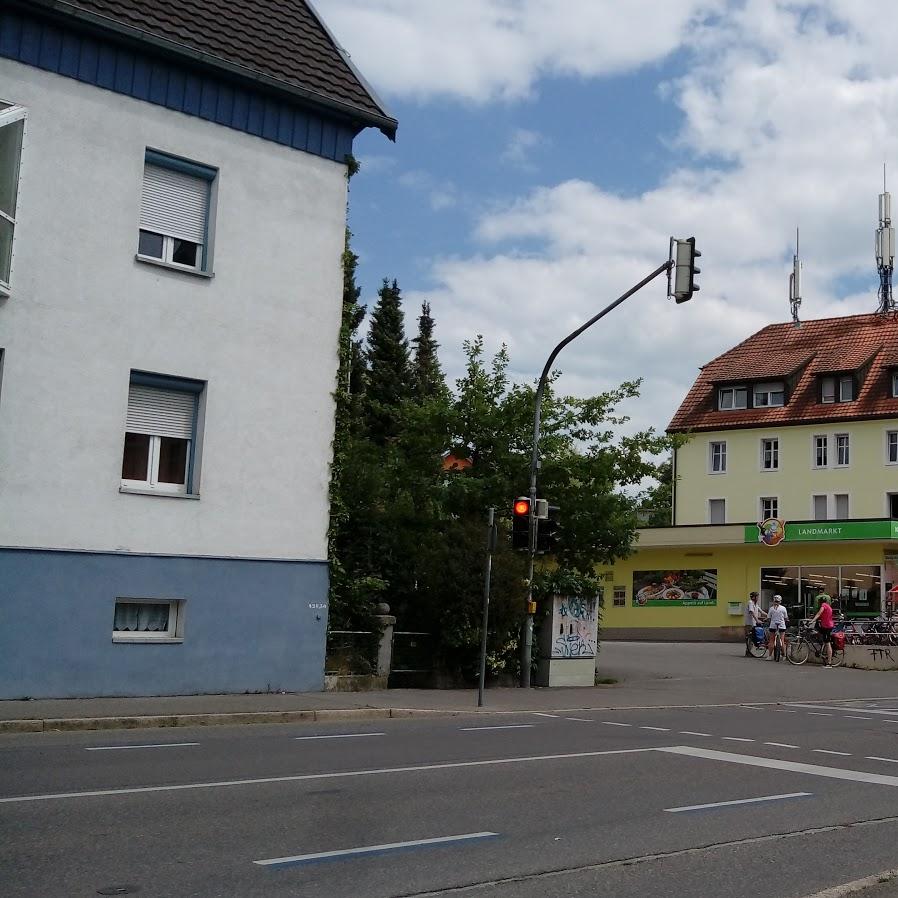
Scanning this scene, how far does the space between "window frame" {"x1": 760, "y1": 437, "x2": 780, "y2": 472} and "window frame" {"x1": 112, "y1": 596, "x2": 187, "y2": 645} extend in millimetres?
43776

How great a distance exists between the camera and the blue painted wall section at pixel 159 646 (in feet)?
52.3

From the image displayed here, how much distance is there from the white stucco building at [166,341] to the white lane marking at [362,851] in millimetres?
9899

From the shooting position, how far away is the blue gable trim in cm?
1652

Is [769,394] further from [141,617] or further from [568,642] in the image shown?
[141,617]

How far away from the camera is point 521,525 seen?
789 inches

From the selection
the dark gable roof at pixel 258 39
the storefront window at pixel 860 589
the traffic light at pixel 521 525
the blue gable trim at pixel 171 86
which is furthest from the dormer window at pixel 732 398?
the blue gable trim at pixel 171 86

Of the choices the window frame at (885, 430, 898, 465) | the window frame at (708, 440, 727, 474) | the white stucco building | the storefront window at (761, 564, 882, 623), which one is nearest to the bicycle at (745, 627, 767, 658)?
the storefront window at (761, 564, 882, 623)

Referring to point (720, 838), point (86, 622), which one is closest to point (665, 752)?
point (720, 838)

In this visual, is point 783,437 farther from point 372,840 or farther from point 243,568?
point 372,840

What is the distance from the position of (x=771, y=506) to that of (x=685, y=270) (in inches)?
1570

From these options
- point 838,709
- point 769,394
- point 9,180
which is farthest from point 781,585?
point 9,180

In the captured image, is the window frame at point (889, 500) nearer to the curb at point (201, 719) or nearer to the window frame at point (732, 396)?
the window frame at point (732, 396)

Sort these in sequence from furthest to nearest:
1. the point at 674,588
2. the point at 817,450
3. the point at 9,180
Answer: the point at 817,450 < the point at 674,588 < the point at 9,180

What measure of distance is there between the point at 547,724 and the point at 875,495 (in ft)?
135
